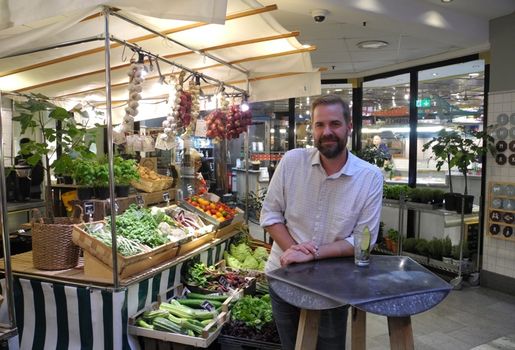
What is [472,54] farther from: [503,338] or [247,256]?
[247,256]

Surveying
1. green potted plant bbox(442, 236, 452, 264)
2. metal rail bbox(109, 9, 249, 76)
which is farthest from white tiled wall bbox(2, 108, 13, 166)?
green potted plant bbox(442, 236, 452, 264)

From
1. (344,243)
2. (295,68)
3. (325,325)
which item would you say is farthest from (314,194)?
(295,68)

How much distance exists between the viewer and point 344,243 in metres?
1.90

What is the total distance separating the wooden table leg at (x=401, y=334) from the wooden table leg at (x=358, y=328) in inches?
10.3

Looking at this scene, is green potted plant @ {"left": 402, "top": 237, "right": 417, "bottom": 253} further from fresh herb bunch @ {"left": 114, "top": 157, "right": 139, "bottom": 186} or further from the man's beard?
the man's beard

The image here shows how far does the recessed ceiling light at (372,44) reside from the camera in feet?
18.6

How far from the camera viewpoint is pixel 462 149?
519 centimetres

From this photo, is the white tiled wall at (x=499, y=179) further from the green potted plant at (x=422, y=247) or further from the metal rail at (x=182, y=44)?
the metal rail at (x=182, y=44)

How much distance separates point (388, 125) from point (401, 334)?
6269mm

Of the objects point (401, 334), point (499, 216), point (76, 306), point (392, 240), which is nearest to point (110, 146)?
point (76, 306)

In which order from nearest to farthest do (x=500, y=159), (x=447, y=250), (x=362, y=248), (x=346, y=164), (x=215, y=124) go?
(x=362, y=248) → (x=346, y=164) → (x=215, y=124) → (x=500, y=159) → (x=447, y=250)

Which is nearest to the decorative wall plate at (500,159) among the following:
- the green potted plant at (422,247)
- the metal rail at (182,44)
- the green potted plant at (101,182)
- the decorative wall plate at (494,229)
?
the decorative wall plate at (494,229)

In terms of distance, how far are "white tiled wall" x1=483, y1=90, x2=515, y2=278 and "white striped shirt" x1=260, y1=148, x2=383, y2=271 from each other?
149 inches

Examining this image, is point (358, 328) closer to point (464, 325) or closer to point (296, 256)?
point (296, 256)
